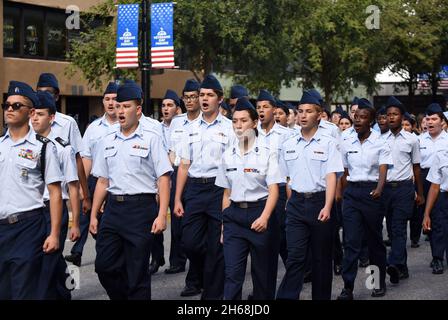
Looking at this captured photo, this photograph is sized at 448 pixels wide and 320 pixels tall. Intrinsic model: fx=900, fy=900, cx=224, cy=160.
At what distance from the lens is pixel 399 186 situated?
35.8 feet

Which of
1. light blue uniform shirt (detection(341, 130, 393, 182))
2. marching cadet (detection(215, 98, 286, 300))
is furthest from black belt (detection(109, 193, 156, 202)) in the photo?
light blue uniform shirt (detection(341, 130, 393, 182))

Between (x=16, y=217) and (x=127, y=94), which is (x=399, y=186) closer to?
(x=127, y=94)

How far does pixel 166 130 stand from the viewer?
11.2 m

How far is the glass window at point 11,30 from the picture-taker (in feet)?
103

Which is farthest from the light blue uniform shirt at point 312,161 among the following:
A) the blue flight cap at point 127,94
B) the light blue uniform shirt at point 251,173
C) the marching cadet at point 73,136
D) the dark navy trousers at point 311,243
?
the marching cadet at point 73,136

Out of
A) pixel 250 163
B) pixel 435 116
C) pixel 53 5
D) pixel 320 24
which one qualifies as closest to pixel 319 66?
pixel 320 24

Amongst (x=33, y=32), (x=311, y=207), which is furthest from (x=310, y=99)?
(x=33, y=32)

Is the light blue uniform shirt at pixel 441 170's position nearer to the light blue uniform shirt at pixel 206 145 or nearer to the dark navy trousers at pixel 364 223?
the dark navy trousers at pixel 364 223

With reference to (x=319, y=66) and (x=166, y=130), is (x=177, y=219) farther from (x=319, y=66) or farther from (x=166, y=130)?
(x=319, y=66)

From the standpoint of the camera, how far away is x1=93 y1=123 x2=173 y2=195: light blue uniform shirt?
296 inches

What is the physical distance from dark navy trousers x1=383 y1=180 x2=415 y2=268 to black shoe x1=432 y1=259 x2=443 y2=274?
22.9 inches

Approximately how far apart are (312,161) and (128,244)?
6.19 feet

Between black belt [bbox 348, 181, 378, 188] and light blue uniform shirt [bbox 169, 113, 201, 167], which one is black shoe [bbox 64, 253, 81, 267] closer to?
light blue uniform shirt [bbox 169, 113, 201, 167]
